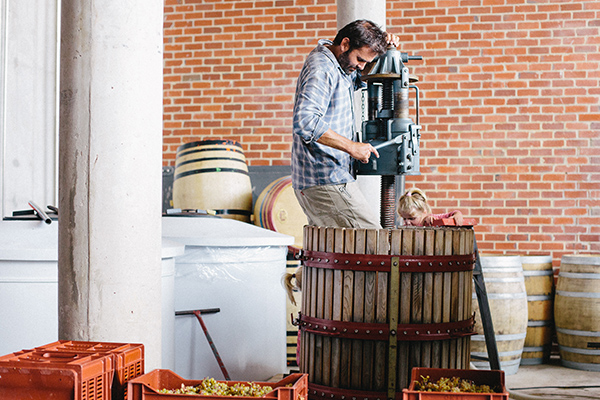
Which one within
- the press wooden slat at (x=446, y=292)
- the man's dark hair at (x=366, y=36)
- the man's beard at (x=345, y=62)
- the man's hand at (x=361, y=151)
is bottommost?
the press wooden slat at (x=446, y=292)

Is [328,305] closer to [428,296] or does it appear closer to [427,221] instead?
[428,296]

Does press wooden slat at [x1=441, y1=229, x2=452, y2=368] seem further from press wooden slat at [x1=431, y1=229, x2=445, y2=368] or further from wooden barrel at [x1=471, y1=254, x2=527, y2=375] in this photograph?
wooden barrel at [x1=471, y1=254, x2=527, y2=375]

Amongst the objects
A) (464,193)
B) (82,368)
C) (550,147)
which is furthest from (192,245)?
(550,147)

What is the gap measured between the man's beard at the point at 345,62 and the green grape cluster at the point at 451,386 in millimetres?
1596

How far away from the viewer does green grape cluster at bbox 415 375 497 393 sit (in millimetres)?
1914

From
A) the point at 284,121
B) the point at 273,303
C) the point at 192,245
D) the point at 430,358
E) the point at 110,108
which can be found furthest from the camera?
the point at 284,121

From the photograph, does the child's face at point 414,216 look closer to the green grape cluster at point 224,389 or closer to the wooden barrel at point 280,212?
the wooden barrel at point 280,212

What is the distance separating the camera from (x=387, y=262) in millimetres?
2549

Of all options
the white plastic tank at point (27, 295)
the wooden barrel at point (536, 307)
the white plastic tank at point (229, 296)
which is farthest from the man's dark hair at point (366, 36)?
the wooden barrel at point (536, 307)

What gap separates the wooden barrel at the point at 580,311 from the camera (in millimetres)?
4957

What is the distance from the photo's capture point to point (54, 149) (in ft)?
18.3

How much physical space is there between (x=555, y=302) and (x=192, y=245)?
10.1 ft

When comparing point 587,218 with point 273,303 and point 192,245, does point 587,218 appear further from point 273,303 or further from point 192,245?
point 192,245

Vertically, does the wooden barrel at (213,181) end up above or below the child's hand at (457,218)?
above
